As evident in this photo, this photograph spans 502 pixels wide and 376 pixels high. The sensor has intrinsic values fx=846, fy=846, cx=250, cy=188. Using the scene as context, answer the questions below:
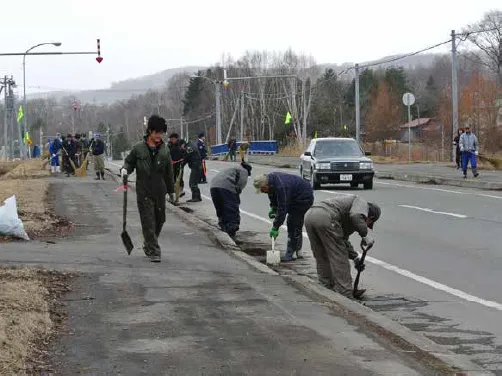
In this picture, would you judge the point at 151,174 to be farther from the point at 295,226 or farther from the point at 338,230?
the point at 338,230

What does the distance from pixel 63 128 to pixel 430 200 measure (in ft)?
452

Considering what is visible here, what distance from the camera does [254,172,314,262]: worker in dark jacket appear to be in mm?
10922

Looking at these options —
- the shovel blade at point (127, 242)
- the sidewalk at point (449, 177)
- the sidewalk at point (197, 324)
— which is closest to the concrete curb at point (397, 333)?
the sidewalk at point (197, 324)

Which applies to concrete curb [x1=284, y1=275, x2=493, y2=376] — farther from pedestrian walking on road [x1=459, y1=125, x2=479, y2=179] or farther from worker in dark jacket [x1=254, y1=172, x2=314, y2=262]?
pedestrian walking on road [x1=459, y1=125, x2=479, y2=179]

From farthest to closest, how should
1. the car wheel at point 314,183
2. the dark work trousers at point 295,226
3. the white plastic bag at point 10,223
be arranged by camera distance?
the car wheel at point 314,183, the white plastic bag at point 10,223, the dark work trousers at point 295,226

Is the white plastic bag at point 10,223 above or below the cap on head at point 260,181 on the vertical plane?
below

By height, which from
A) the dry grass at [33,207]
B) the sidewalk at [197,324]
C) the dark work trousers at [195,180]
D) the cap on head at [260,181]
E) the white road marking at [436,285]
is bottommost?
the white road marking at [436,285]

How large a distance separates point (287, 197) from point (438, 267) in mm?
2174

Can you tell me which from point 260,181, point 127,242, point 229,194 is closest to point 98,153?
point 229,194

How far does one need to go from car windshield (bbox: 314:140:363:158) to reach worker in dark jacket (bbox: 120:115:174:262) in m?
17.0

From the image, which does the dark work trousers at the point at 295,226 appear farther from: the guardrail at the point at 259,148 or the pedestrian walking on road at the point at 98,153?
the guardrail at the point at 259,148

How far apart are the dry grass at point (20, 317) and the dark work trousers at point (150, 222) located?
2070mm

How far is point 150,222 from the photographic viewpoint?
11.1 meters

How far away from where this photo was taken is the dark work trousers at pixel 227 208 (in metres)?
14.2
